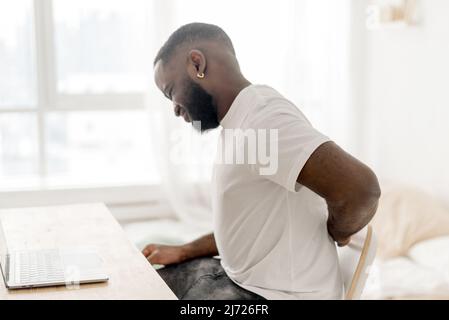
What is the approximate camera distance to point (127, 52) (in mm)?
2391

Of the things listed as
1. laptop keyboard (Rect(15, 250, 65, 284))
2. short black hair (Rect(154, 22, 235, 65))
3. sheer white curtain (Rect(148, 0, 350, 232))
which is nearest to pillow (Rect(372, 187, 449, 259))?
sheer white curtain (Rect(148, 0, 350, 232))

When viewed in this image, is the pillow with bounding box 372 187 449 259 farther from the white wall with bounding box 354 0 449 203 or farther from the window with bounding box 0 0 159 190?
the window with bounding box 0 0 159 190

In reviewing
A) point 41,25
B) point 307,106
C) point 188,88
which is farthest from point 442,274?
point 41,25

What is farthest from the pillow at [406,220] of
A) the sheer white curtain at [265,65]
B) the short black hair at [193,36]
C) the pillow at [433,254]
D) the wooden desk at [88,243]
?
the short black hair at [193,36]

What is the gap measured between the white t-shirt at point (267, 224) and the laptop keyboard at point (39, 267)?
0.95ft

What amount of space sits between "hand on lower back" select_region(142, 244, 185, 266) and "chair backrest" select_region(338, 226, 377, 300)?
1.05 ft

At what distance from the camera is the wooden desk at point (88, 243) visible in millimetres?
928

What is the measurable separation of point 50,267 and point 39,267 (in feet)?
0.05

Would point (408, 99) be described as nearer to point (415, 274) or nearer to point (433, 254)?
point (433, 254)

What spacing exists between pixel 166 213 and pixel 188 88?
1.28 m

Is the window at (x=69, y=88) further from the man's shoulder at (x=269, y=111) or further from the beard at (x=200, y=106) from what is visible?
the man's shoulder at (x=269, y=111)

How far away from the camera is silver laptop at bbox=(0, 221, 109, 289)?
96 centimetres

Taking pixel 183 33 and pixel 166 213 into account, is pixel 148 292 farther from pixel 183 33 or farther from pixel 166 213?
pixel 166 213

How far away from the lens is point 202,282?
1.24m
